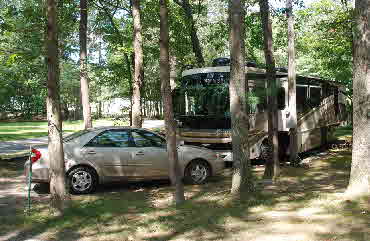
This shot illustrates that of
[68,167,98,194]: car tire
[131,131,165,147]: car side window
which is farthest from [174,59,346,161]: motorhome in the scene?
[68,167,98,194]: car tire

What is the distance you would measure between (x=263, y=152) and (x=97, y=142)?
20.8 ft

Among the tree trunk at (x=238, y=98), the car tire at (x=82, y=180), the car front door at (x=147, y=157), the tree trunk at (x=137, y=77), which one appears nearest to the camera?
the tree trunk at (x=238, y=98)

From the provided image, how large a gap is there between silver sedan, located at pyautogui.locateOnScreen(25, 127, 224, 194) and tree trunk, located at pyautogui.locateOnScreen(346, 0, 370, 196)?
14.3ft

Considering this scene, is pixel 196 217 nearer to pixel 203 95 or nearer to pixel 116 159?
pixel 116 159

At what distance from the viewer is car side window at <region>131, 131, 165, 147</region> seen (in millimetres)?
10188

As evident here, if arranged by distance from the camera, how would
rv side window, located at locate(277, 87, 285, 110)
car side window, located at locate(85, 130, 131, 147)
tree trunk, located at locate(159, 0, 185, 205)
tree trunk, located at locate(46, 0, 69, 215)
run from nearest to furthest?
tree trunk, located at locate(46, 0, 69, 215) < tree trunk, located at locate(159, 0, 185, 205) < car side window, located at locate(85, 130, 131, 147) < rv side window, located at locate(277, 87, 285, 110)

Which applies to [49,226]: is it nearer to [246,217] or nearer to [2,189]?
[246,217]

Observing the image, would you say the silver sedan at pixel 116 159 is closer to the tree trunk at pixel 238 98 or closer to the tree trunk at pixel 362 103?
the tree trunk at pixel 238 98

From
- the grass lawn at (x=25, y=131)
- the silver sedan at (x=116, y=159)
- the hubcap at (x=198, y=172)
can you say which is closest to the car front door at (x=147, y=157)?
the silver sedan at (x=116, y=159)

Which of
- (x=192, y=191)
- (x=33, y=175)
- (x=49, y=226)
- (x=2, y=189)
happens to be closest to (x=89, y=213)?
(x=49, y=226)

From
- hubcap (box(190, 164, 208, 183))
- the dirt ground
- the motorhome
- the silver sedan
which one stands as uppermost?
the motorhome

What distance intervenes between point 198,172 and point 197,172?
3 centimetres

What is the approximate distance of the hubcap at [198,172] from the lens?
35.1 feet

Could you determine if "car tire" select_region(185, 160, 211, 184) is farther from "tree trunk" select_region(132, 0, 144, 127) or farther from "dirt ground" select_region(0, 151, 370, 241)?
"tree trunk" select_region(132, 0, 144, 127)
